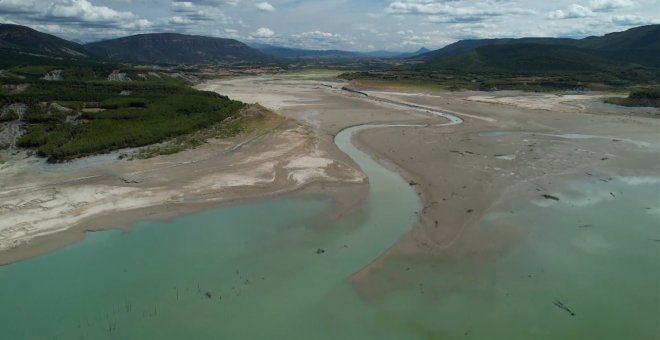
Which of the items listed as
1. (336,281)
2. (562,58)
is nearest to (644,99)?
(336,281)

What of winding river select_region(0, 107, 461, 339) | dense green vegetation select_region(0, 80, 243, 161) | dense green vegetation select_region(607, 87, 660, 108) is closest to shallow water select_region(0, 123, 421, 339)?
winding river select_region(0, 107, 461, 339)

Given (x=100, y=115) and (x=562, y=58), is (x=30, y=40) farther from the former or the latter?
(x=562, y=58)

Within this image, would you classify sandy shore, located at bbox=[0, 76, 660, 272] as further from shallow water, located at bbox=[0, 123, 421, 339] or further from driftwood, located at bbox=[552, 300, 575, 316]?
driftwood, located at bbox=[552, 300, 575, 316]

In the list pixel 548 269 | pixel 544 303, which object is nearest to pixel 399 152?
pixel 548 269

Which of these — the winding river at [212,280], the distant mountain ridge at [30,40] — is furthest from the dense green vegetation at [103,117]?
the distant mountain ridge at [30,40]

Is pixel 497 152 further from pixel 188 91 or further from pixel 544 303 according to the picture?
pixel 188 91

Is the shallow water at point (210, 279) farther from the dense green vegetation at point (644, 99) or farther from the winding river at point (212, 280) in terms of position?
the dense green vegetation at point (644, 99)
